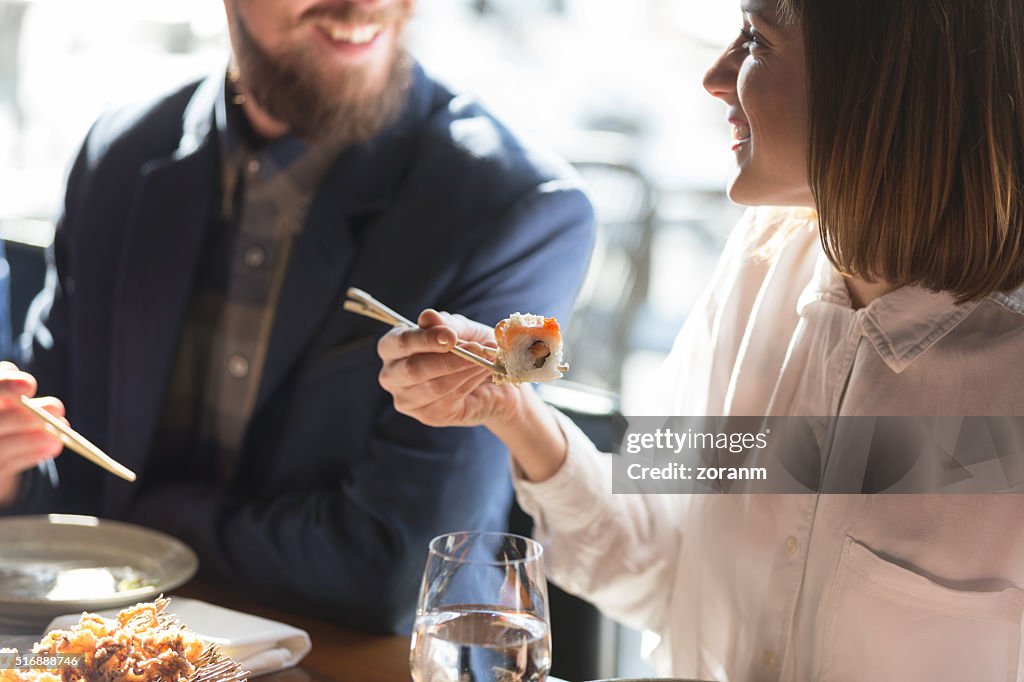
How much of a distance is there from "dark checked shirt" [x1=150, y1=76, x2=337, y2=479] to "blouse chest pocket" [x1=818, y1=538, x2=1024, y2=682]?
2.85 feet

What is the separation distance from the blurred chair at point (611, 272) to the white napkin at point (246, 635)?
109 inches

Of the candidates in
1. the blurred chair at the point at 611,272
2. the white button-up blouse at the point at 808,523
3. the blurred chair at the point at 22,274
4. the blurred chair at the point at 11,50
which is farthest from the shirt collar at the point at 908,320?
the blurred chair at the point at 11,50

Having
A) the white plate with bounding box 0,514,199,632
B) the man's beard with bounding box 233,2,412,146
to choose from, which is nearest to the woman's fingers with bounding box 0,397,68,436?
the white plate with bounding box 0,514,199,632

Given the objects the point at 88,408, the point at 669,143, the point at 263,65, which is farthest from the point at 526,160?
the point at 669,143

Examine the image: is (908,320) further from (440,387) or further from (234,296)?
(234,296)

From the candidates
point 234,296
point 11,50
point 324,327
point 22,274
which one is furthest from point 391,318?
point 11,50

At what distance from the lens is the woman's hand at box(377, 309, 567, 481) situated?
3.43 feet

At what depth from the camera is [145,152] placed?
178 cm

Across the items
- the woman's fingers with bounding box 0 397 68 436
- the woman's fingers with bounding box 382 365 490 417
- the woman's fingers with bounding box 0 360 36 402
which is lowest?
the woman's fingers with bounding box 0 397 68 436

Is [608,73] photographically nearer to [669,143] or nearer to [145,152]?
[669,143]

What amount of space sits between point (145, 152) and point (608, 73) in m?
4.30

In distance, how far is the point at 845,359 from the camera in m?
1.19

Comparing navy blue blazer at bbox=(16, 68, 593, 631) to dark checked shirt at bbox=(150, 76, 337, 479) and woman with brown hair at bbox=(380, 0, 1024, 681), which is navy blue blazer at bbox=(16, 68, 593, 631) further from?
woman with brown hair at bbox=(380, 0, 1024, 681)

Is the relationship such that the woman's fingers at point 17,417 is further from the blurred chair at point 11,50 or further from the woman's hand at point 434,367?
the blurred chair at point 11,50
